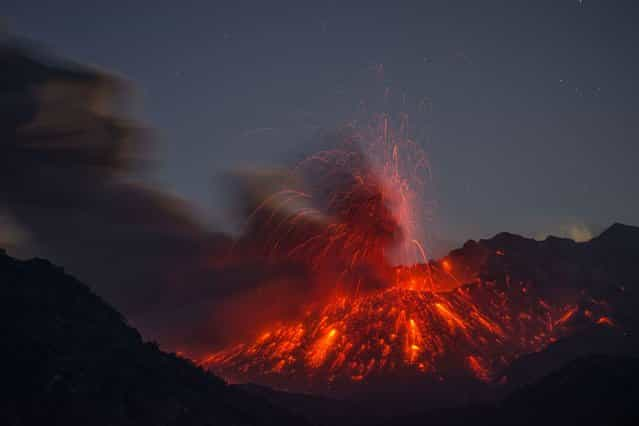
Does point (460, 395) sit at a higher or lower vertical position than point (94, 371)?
higher

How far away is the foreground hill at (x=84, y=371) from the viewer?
59312 millimetres

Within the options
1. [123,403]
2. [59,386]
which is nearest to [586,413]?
[123,403]

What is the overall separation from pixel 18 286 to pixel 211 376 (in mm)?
34287

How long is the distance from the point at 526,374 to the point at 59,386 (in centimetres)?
14824

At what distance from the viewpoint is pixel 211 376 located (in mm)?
96250

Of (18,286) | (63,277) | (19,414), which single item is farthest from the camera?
(63,277)

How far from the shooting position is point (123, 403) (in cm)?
6606

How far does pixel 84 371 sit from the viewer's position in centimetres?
6681

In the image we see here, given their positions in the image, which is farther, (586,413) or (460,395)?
(460,395)

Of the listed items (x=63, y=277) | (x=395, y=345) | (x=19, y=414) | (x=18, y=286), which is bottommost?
(x=19, y=414)

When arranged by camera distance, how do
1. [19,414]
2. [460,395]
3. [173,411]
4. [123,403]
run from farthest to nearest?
1. [460,395]
2. [173,411]
3. [123,403]
4. [19,414]

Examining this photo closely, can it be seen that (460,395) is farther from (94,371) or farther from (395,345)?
(94,371)

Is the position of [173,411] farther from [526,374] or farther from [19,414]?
[526,374]

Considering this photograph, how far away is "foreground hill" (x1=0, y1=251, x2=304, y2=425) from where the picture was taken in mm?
59312
